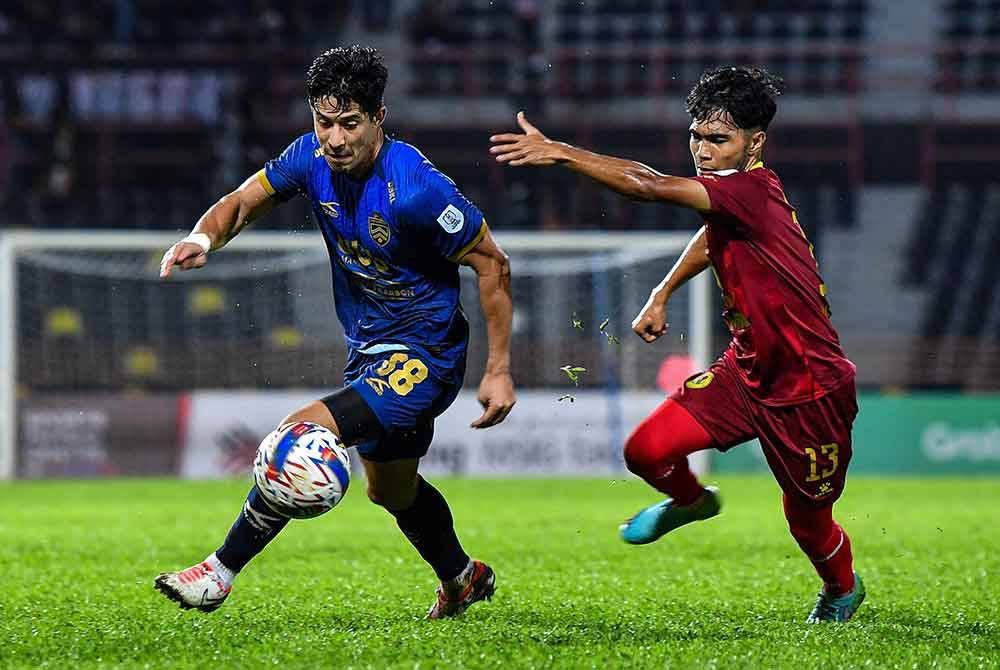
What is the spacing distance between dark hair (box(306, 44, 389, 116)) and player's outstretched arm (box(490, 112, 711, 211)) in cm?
53

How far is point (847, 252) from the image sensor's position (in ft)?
66.6

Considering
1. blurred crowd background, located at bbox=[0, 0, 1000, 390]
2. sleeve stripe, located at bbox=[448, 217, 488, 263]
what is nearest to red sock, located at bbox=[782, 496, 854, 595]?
sleeve stripe, located at bbox=[448, 217, 488, 263]

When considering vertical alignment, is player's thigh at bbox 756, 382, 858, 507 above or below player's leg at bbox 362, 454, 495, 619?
above

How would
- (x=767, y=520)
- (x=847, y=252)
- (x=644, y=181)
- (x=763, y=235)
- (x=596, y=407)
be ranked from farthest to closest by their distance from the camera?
1. (x=847, y=252)
2. (x=596, y=407)
3. (x=767, y=520)
4. (x=763, y=235)
5. (x=644, y=181)

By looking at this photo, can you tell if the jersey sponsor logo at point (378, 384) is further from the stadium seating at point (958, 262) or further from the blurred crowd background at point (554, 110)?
the stadium seating at point (958, 262)

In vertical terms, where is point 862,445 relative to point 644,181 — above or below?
below

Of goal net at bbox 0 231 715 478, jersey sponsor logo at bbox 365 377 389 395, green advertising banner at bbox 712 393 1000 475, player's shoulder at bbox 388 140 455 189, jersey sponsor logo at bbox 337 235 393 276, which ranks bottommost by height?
green advertising banner at bbox 712 393 1000 475

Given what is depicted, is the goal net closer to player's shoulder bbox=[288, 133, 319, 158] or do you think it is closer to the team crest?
player's shoulder bbox=[288, 133, 319, 158]

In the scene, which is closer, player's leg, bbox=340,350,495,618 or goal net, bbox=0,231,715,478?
player's leg, bbox=340,350,495,618

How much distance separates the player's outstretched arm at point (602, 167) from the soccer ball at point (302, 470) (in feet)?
3.23

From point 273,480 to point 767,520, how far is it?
19.4ft

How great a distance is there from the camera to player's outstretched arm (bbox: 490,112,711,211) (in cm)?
416

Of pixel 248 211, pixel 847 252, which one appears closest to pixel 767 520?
pixel 248 211

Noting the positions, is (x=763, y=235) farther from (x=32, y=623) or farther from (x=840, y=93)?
(x=840, y=93)
